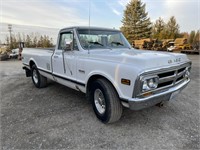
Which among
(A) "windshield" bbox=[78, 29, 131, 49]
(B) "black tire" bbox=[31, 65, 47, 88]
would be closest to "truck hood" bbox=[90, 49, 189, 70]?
(A) "windshield" bbox=[78, 29, 131, 49]

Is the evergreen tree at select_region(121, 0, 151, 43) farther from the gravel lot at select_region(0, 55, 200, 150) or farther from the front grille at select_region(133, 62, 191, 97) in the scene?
the front grille at select_region(133, 62, 191, 97)

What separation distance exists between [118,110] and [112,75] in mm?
671

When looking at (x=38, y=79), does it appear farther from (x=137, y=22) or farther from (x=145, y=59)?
(x=137, y=22)

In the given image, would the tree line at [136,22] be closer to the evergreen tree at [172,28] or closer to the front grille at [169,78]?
the evergreen tree at [172,28]

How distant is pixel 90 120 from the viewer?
11.2 ft

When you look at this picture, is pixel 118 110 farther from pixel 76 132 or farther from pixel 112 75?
pixel 76 132

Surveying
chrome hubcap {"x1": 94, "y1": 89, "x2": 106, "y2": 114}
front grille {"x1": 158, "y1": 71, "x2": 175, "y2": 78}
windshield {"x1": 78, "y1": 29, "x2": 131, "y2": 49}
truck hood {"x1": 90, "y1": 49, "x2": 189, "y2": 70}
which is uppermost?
windshield {"x1": 78, "y1": 29, "x2": 131, "y2": 49}

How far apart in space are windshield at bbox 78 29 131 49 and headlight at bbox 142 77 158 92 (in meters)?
1.72

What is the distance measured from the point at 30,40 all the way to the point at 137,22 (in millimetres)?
24532

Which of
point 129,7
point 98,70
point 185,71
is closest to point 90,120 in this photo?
point 98,70

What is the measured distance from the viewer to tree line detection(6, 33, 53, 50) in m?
21.4

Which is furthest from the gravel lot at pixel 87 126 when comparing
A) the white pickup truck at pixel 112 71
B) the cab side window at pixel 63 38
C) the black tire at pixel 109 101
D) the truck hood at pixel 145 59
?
the cab side window at pixel 63 38

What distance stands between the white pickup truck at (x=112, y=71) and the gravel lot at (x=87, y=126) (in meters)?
0.39

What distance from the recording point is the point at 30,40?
2173cm
